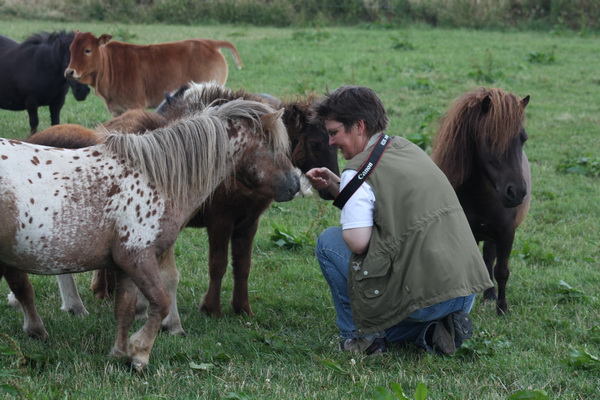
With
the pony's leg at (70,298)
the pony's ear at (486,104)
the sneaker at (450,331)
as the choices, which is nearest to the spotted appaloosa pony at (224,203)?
the pony's leg at (70,298)

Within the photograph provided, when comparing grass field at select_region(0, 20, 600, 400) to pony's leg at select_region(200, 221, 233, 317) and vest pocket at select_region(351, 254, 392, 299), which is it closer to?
pony's leg at select_region(200, 221, 233, 317)

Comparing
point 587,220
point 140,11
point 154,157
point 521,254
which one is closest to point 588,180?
point 587,220

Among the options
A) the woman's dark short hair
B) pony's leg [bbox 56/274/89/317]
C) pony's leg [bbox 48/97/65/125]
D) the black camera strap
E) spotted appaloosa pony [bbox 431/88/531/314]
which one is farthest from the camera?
pony's leg [bbox 48/97/65/125]

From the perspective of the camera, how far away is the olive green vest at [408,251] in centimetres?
418

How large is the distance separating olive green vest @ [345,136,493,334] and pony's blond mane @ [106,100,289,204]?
2.24 feet

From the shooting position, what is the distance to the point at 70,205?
3826mm

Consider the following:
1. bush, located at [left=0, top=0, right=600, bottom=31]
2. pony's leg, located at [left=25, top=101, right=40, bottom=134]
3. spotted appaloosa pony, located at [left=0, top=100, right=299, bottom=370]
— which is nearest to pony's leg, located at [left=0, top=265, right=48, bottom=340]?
spotted appaloosa pony, located at [left=0, top=100, right=299, bottom=370]

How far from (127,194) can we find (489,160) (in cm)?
267

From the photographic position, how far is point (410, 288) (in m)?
4.19

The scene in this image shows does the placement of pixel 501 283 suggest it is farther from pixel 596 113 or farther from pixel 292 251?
pixel 596 113

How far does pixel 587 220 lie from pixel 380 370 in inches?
181

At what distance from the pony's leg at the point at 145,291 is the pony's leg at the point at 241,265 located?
152 centimetres

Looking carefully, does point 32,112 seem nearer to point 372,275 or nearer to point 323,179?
point 323,179

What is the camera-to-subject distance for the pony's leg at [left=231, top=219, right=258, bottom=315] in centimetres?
556
